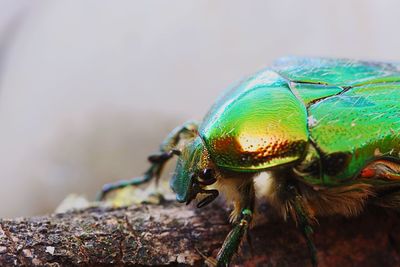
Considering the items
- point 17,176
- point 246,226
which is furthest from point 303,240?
point 17,176

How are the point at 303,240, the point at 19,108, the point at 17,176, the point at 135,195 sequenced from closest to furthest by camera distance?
the point at 303,240 < the point at 135,195 < the point at 17,176 < the point at 19,108

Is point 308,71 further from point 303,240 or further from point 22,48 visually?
point 22,48

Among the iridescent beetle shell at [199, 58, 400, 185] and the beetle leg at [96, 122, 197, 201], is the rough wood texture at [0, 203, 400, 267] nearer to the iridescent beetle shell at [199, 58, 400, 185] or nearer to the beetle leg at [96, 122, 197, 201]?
the beetle leg at [96, 122, 197, 201]

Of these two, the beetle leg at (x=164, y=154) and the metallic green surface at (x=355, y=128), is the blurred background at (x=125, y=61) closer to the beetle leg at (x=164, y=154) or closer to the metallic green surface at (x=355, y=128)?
the beetle leg at (x=164, y=154)

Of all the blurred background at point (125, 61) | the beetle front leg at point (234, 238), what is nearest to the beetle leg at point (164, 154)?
the beetle front leg at point (234, 238)

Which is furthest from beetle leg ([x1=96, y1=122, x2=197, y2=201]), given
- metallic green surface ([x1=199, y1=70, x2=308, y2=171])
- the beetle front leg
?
the beetle front leg
